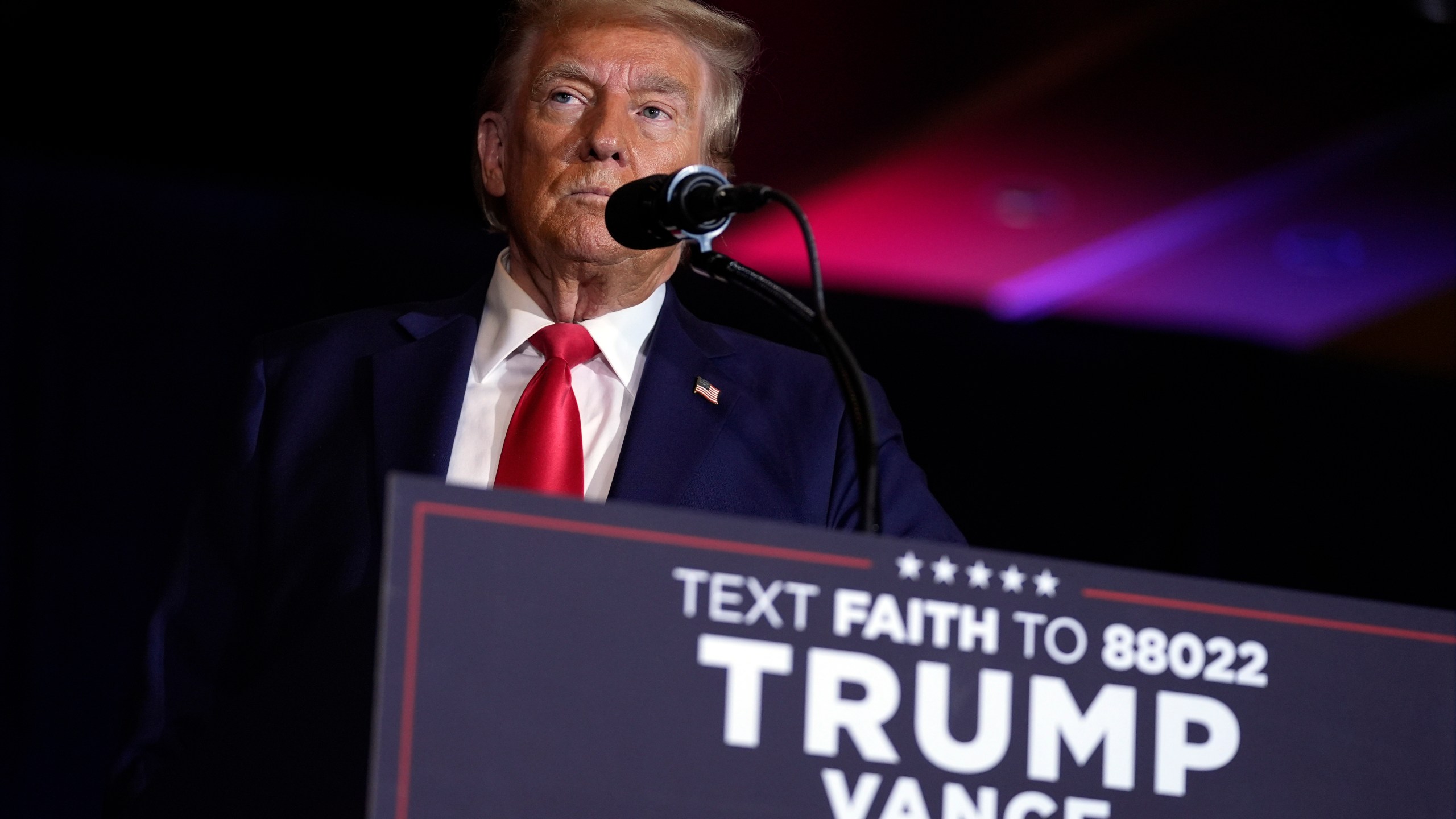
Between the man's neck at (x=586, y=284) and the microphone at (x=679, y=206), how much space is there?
49 centimetres

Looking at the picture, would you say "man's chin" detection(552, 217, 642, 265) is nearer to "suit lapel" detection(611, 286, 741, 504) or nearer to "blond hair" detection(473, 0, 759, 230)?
"suit lapel" detection(611, 286, 741, 504)

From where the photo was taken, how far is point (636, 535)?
0.94m

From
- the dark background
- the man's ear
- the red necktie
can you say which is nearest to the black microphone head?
the red necktie

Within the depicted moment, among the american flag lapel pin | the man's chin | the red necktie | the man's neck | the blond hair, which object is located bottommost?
the red necktie

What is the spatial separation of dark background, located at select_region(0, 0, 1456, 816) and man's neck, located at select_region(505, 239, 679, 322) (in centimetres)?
113

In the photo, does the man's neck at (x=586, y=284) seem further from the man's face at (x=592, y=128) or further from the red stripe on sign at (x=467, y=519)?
the red stripe on sign at (x=467, y=519)

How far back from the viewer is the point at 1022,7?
2.95 meters

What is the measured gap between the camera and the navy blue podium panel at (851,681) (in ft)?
2.92

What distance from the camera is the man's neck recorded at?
6.04 feet

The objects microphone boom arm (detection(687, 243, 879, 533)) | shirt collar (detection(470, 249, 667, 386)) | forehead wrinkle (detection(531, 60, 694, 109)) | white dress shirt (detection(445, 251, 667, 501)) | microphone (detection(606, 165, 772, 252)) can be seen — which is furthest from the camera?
forehead wrinkle (detection(531, 60, 694, 109))

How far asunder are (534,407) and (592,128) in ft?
1.34

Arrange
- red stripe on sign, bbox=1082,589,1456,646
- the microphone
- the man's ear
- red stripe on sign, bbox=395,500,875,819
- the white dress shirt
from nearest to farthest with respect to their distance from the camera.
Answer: red stripe on sign, bbox=395,500,875,819
red stripe on sign, bbox=1082,589,1456,646
the microphone
the white dress shirt
the man's ear

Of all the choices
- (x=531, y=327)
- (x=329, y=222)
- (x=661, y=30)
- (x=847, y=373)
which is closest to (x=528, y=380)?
(x=531, y=327)

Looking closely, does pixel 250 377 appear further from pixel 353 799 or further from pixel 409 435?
pixel 353 799
